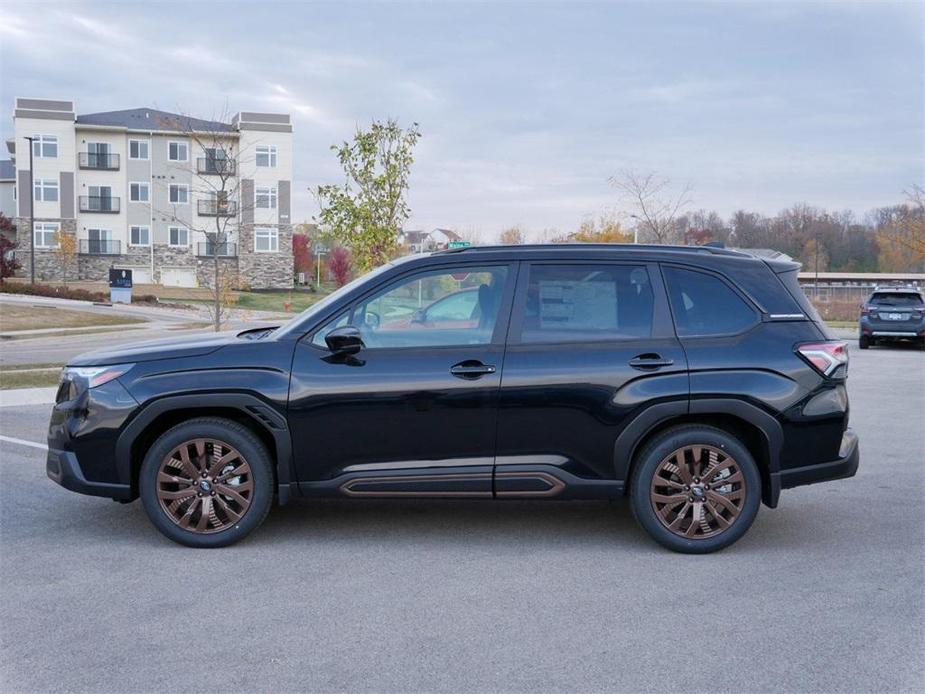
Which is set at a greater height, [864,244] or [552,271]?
[864,244]

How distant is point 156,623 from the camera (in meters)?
4.43

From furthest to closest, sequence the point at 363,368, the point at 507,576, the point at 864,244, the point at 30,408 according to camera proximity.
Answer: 1. the point at 864,244
2. the point at 30,408
3. the point at 363,368
4. the point at 507,576

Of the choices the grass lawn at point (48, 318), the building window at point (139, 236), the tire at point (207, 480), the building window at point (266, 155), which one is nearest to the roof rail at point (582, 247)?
the tire at point (207, 480)

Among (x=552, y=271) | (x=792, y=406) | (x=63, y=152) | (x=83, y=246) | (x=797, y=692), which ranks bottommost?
(x=797, y=692)

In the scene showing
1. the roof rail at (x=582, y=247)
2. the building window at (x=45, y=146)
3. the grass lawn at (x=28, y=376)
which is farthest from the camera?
the building window at (x=45, y=146)

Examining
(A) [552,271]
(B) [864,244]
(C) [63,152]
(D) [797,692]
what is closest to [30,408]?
(A) [552,271]

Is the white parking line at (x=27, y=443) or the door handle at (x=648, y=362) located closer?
the door handle at (x=648, y=362)

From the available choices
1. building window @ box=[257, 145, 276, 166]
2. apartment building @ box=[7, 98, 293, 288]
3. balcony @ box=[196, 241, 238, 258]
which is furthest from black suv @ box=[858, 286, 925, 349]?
balcony @ box=[196, 241, 238, 258]

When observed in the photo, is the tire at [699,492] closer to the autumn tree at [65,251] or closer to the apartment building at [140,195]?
the apartment building at [140,195]

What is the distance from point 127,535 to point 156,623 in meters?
1.66

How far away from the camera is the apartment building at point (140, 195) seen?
2287 inches

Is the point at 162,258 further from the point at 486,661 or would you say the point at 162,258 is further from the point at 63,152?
the point at 486,661

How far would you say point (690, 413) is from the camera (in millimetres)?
5566

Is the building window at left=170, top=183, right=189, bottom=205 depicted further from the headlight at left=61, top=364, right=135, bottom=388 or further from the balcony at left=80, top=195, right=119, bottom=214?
the headlight at left=61, top=364, right=135, bottom=388
